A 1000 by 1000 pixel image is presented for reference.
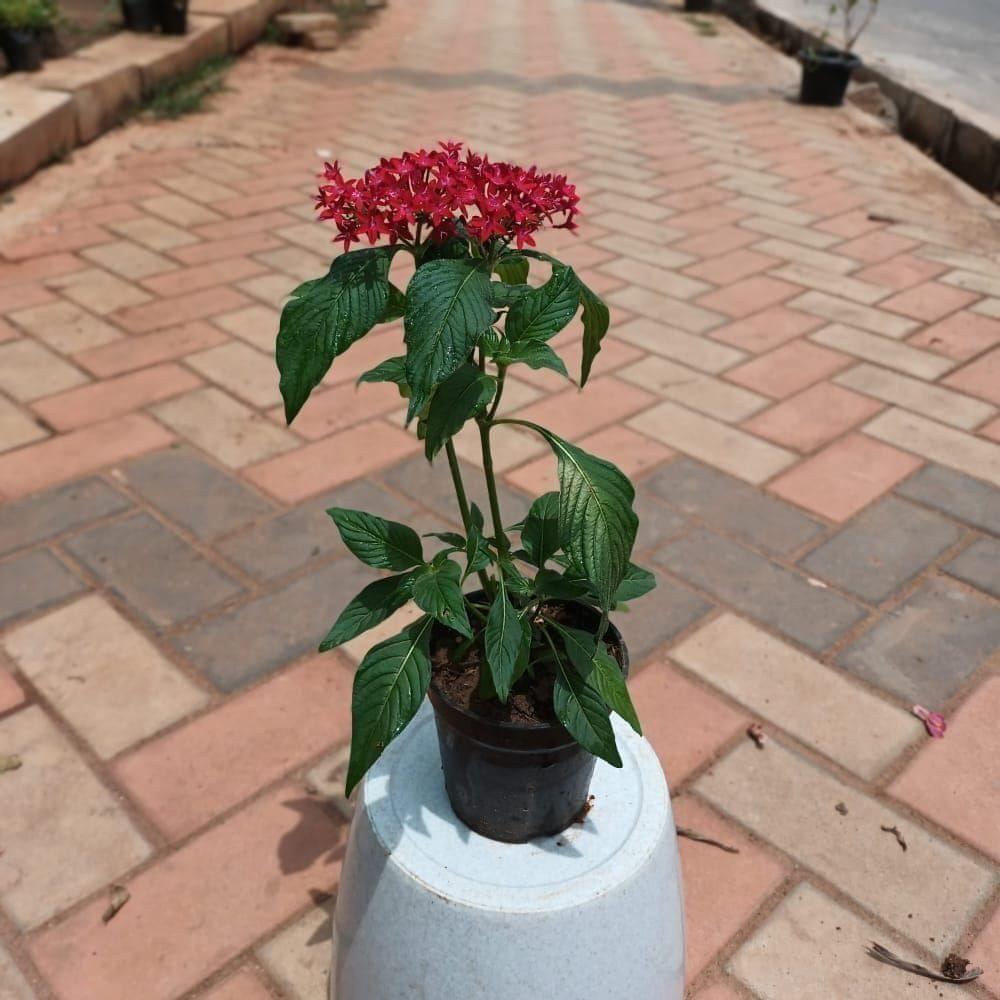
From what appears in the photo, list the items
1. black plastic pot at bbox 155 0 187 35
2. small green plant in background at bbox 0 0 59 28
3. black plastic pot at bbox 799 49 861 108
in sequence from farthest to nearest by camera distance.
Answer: black plastic pot at bbox 799 49 861 108 < black plastic pot at bbox 155 0 187 35 < small green plant in background at bbox 0 0 59 28

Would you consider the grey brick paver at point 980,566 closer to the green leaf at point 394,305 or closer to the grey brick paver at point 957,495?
the grey brick paver at point 957,495

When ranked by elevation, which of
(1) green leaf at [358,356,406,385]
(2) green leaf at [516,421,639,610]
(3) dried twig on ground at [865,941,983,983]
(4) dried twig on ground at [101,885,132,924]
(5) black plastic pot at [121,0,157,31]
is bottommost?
(3) dried twig on ground at [865,941,983,983]

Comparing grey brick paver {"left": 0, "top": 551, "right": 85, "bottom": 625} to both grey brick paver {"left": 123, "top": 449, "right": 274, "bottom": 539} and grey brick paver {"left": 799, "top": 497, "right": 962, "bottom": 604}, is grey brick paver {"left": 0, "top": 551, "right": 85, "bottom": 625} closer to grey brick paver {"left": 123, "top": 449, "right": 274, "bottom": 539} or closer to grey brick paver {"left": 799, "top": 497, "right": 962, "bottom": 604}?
grey brick paver {"left": 123, "top": 449, "right": 274, "bottom": 539}

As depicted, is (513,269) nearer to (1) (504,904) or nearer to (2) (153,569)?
(1) (504,904)

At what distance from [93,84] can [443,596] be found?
5.39 meters

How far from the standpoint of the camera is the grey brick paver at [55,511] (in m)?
2.63

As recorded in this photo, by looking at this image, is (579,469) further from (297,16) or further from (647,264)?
(297,16)

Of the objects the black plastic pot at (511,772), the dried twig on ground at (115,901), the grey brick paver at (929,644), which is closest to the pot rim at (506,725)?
the black plastic pot at (511,772)

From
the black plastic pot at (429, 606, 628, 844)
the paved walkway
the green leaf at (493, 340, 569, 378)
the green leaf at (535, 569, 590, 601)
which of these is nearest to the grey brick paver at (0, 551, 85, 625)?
the paved walkway

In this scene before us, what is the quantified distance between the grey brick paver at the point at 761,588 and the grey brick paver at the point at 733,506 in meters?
0.08

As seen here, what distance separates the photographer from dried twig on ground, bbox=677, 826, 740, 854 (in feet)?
6.14

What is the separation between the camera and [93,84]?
5.64m

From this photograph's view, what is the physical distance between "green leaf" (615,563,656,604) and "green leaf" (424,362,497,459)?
353 mm

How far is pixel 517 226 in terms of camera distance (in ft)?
3.86
